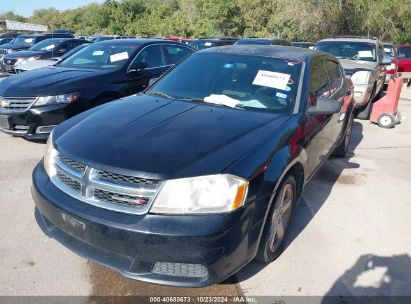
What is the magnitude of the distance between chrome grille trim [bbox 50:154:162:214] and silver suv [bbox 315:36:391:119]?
6639mm

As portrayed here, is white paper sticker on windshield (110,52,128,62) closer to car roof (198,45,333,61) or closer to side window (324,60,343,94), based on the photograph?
car roof (198,45,333,61)

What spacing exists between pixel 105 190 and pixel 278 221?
138 centimetres

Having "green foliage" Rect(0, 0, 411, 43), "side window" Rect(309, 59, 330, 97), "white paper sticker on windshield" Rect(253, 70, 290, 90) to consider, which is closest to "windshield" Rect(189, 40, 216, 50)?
"green foliage" Rect(0, 0, 411, 43)

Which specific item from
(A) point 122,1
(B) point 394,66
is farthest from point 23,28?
(B) point 394,66

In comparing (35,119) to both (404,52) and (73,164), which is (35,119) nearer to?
(73,164)

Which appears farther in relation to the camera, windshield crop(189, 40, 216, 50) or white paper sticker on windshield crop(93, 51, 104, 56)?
windshield crop(189, 40, 216, 50)

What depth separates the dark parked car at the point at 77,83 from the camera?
17.1 ft

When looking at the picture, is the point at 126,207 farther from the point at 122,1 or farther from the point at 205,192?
the point at 122,1

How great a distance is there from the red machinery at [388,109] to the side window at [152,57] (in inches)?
179

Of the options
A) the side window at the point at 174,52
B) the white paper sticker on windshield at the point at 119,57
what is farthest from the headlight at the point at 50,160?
the side window at the point at 174,52

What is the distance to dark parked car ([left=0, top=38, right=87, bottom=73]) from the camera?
11656 millimetres

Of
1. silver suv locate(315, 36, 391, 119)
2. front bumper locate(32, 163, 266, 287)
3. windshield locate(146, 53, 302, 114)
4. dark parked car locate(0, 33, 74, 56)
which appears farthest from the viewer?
dark parked car locate(0, 33, 74, 56)

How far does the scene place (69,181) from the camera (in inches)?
100.0

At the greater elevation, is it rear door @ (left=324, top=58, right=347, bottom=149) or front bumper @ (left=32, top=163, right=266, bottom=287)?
rear door @ (left=324, top=58, right=347, bottom=149)
